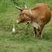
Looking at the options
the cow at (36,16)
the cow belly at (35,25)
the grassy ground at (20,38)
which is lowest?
the grassy ground at (20,38)

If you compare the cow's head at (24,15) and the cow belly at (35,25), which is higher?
the cow's head at (24,15)

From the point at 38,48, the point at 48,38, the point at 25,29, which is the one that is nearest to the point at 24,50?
the point at 38,48

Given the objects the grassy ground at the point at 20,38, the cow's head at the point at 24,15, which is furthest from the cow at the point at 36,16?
the grassy ground at the point at 20,38

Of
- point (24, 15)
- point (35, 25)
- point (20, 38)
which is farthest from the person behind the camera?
point (35, 25)

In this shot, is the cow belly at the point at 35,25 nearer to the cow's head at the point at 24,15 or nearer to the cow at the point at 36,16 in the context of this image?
the cow at the point at 36,16

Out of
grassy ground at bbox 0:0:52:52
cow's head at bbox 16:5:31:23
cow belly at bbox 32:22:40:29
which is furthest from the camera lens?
cow belly at bbox 32:22:40:29

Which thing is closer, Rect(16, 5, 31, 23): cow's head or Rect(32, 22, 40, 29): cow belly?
Rect(16, 5, 31, 23): cow's head

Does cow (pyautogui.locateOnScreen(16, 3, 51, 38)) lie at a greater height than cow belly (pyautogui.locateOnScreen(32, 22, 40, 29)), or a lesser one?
greater

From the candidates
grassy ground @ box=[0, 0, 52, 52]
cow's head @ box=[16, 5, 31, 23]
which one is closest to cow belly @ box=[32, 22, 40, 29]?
cow's head @ box=[16, 5, 31, 23]

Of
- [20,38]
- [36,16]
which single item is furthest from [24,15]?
[20,38]

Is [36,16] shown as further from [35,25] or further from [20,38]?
[20,38]

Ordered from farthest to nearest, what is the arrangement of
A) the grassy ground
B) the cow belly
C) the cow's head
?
the cow belly
the cow's head
the grassy ground

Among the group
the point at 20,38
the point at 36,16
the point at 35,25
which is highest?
the point at 36,16

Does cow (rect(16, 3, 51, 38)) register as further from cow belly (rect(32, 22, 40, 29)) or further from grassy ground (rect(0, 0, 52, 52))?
grassy ground (rect(0, 0, 52, 52))
